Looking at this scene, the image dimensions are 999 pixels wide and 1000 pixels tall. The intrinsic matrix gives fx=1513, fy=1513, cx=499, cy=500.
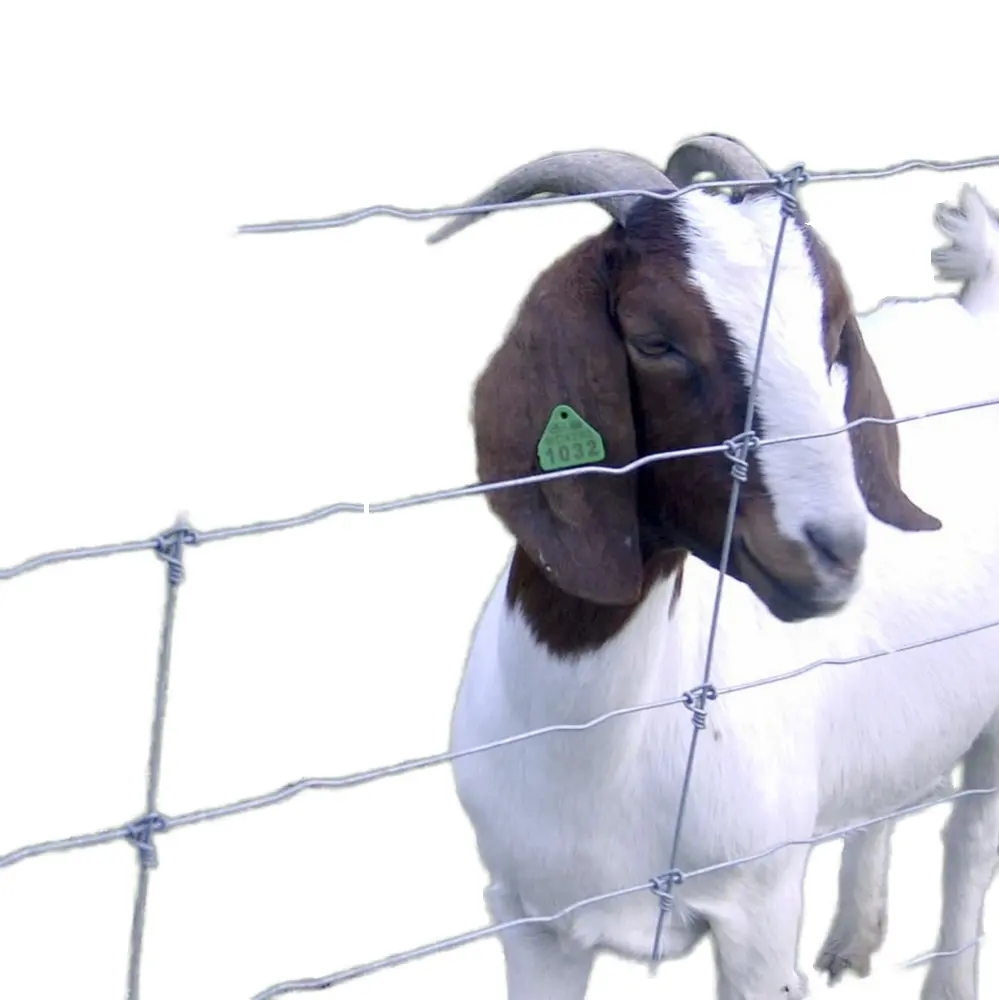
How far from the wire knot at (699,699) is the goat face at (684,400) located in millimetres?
146

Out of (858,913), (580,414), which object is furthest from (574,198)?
(858,913)

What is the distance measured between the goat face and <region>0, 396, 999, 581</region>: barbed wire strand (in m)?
0.01

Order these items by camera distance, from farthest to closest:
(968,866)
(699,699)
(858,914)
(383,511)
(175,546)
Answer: (858,914)
(968,866)
(699,699)
(383,511)
(175,546)

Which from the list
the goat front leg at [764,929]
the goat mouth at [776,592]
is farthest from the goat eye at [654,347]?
the goat front leg at [764,929]

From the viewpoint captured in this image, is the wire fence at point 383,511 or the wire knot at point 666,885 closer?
the wire fence at point 383,511

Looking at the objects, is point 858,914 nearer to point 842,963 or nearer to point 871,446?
point 842,963

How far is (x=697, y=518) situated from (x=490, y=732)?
1.60ft

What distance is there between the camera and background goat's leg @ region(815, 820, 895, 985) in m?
3.11

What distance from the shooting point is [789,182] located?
5.75 ft

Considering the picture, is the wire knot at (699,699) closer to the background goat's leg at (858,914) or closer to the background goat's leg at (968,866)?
the background goat's leg at (968,866)

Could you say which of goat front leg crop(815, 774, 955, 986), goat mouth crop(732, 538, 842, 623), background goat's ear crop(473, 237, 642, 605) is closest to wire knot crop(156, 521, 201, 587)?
background goat's ear crop(473, 237, 642, 605)

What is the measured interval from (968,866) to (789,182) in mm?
1479

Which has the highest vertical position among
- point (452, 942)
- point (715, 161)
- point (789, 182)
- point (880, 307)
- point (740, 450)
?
point (880, 307)

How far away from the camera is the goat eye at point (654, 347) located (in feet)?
5.79
